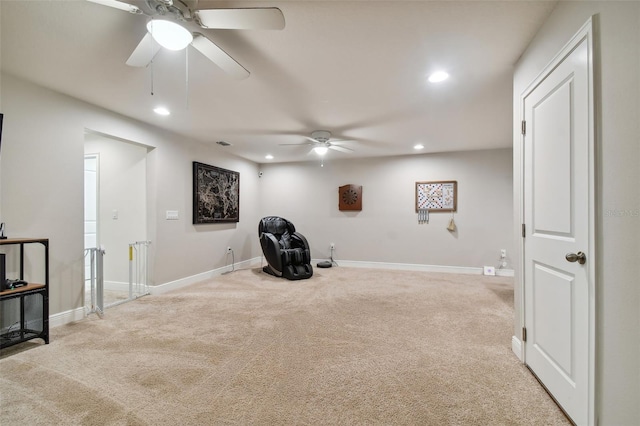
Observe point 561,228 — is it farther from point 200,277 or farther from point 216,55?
point 200,277

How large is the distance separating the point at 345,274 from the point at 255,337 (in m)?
2.84

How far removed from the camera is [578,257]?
52.6 inches

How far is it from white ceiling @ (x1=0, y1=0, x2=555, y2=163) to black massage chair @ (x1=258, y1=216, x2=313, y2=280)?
1.98m

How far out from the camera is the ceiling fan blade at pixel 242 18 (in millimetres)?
1337

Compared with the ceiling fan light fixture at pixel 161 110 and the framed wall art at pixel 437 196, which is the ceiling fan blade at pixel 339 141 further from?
the ceiling fan light fixture at pixel 161 110

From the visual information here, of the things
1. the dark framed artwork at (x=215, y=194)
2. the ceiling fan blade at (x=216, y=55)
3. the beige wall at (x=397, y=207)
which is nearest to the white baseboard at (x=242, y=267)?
the beige wall at (x=397, y=207)

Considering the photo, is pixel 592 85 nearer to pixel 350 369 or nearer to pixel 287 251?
pixel 350 369

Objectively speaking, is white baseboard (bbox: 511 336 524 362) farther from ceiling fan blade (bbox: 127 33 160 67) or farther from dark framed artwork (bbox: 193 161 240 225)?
dark framed artwork (bbox: 193 161 240 225)

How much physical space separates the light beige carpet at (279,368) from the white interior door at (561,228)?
0.26 m

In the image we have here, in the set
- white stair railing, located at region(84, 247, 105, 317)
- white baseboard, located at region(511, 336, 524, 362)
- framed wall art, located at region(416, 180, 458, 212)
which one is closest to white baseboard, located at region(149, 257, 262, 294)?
white stair railing, located at region(84, 247, 105, 317)

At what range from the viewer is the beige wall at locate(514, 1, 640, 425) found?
1.05 metres

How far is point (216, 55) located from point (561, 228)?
90.8 inches

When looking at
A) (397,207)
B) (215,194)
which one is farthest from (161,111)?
(397,207)

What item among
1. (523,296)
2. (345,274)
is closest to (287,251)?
(345,274)
